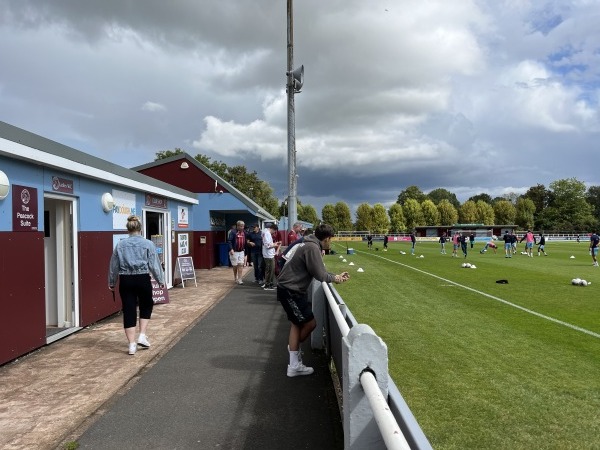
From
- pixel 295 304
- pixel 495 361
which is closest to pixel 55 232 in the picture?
pixel 295 304

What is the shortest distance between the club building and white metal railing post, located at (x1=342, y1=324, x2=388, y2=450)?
5.02 m

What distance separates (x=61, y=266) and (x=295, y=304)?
15.8 ft

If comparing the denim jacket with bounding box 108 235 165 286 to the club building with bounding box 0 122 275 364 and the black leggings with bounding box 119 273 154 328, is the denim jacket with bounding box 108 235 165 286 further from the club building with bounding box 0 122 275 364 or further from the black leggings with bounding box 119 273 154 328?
the club building with bounding box 0 122 275 364

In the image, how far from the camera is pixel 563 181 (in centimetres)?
11375

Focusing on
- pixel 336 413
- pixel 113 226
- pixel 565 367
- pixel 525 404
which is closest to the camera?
pixel 336 413

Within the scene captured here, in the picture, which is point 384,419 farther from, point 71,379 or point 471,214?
point 471,214

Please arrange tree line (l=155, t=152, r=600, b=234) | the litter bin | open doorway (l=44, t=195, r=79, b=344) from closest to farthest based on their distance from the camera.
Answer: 1. open doorway (l=44, t=195, r=79, b=344)
2. the litter bin
3. tree line (l=155, t=152, r=600, b=234)

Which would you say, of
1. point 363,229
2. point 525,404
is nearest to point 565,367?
point 525,404

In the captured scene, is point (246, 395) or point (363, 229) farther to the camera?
point (363, 229)

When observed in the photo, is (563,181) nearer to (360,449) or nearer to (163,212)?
(163,212)

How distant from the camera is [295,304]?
522 centimetres

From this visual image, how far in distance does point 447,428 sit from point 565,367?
9.54 feet

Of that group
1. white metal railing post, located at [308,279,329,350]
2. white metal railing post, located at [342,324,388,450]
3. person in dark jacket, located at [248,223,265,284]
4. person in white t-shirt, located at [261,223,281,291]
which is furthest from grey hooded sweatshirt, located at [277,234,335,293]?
person in dark jacket, located at [248,223,265,284]

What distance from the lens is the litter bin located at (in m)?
21.2
